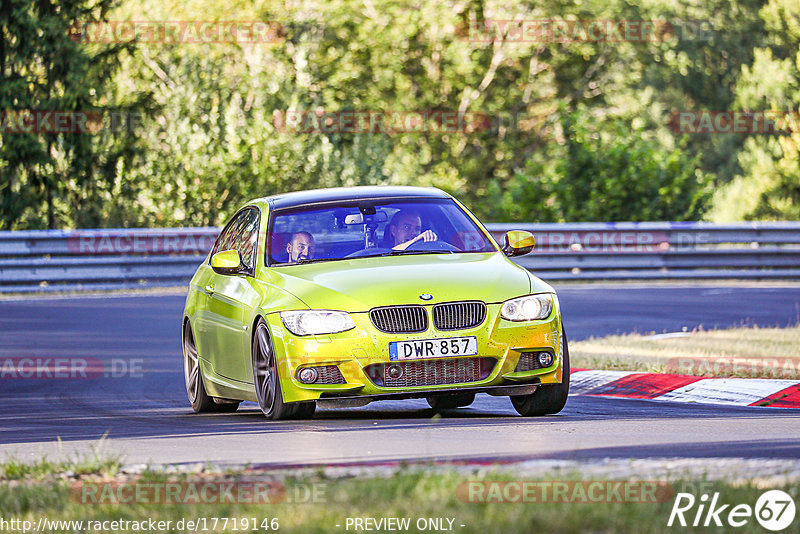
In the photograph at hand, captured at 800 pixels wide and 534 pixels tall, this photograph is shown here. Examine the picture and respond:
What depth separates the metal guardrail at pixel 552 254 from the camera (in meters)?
23.7

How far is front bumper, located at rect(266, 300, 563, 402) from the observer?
29.1 feet

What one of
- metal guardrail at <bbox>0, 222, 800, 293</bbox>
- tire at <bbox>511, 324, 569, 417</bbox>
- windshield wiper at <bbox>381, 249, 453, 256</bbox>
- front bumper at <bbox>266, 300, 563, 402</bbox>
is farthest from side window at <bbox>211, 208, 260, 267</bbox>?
metal guardrail at <bbox>0, 222, 800, 293</bbox>

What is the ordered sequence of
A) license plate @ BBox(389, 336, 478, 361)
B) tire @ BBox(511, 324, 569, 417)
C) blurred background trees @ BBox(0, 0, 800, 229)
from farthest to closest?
blurred background trees @ BBox(0, 0, 800, 229) → tire @ BBox(511, 324, 569, 417) → license plate @ BBox(389, 336, 478, 361)

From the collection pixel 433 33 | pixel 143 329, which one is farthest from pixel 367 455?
pixel 433 33

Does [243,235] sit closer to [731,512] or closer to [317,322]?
[317,322]

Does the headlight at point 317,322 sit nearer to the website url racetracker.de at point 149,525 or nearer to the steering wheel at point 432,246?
the steering wheel at point 432,246

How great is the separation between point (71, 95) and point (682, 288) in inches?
497

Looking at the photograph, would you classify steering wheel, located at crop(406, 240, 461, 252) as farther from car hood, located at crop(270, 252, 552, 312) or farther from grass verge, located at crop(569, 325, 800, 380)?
grass verge, located at crop(569, 325, 800, 380)

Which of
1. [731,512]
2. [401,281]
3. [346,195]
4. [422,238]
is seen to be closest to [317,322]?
[401,281]

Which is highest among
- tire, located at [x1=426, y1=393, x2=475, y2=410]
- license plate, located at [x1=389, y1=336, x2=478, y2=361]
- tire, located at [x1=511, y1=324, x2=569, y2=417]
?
license plate, located at [x1=389, y1=336, x2=478, y2=361]

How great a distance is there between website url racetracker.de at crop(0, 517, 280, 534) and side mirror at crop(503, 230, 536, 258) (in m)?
5.14

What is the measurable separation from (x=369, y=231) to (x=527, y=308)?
142 cm

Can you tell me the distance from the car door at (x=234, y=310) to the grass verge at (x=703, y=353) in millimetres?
3408

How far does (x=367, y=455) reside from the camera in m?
7.26
